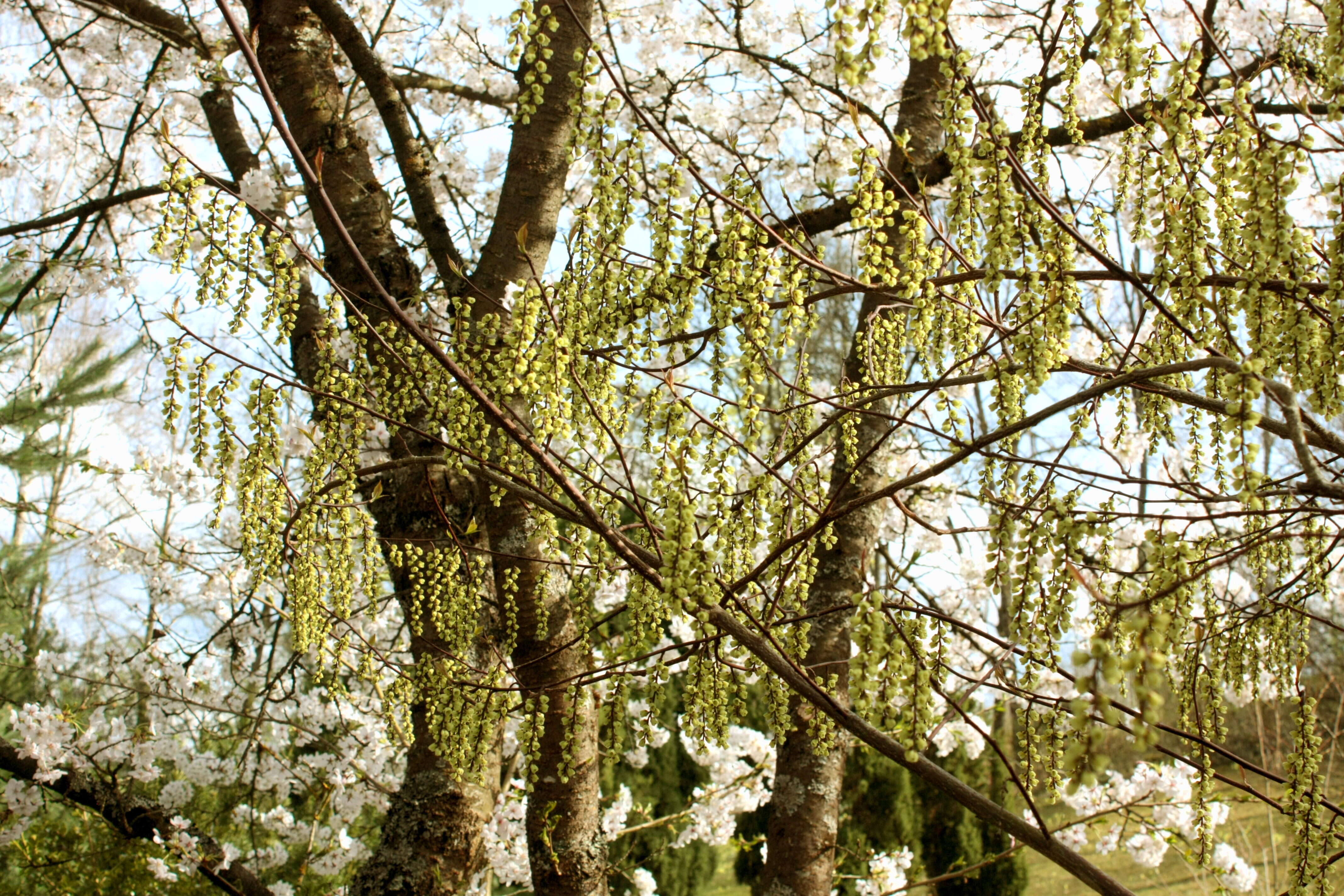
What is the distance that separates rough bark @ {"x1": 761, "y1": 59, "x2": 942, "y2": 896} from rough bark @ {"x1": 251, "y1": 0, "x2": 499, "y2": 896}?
931mm

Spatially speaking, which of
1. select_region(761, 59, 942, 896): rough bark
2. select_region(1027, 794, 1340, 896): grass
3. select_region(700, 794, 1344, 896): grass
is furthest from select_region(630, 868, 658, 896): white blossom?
select_region(1027, 794, 1340, 896): grass

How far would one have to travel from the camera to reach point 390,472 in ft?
9.01

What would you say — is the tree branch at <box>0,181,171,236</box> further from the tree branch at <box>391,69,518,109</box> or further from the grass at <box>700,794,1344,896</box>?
the grass at <box>700,794,1344,896</box>

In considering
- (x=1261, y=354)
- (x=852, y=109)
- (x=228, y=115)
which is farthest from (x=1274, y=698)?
(x=228, y=115)

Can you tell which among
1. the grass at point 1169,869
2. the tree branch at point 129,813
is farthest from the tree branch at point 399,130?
the grass at point 1169,869

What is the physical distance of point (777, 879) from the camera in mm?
2799

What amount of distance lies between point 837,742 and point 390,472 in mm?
1620

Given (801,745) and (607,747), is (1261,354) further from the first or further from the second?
(801,745)

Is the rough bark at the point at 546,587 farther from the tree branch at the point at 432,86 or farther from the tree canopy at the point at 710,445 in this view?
the tree branch at the point at 432,86

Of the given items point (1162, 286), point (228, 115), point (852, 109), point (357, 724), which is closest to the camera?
point (852, 109)

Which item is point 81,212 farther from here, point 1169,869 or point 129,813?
Answer: point 1169,869

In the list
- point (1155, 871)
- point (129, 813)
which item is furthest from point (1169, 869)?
point (129, 813)

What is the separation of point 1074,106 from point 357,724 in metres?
4.60

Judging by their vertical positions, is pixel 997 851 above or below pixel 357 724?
below
